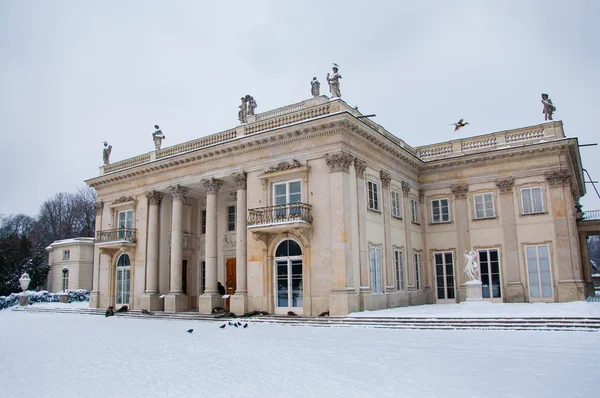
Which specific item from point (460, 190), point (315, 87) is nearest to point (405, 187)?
point (460, 190)

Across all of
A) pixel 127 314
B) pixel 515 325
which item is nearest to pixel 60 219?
pixel 127 314

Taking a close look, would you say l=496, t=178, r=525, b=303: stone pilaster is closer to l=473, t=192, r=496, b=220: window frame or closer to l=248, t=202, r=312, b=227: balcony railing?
l=473, t=192, r=496, b=220: window frame

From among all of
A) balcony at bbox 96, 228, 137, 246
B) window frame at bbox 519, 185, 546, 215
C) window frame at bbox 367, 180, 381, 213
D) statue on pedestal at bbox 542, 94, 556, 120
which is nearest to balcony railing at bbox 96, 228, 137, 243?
balcony at bbox 96, 228, 137, 246

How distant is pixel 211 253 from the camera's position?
21172 mm

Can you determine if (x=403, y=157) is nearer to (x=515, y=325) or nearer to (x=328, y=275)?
(x=328, y=275)

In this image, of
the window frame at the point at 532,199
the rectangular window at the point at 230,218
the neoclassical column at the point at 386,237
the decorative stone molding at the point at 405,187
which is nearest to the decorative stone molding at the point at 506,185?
the window frame at the point at 532,199

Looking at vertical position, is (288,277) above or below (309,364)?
above

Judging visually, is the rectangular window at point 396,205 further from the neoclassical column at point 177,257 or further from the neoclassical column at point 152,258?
the neoclassical column at point 152,258

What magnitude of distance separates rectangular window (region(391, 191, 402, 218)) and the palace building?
9 cm

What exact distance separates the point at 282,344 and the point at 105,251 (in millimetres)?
17091

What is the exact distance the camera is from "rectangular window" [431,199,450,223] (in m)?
24.0

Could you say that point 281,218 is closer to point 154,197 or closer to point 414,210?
point 414,210

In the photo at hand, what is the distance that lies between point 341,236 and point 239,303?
5.14 metres

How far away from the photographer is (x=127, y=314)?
882 inches
